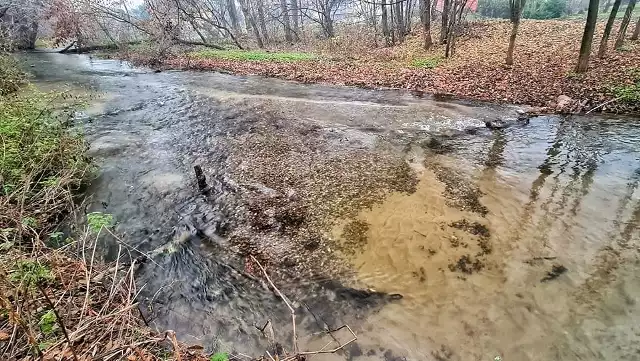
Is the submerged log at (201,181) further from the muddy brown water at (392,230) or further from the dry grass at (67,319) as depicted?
the dry grass at (67,319)

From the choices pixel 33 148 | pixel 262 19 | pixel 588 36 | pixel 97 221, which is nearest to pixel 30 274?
pixel 97 221

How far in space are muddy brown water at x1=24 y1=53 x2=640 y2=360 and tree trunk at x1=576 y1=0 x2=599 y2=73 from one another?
3316 millimetres

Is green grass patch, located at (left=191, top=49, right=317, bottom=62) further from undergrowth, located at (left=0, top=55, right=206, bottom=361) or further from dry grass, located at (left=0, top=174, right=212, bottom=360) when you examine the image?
dry grass, located at (left=0, top=174, right=212, bottom=360)

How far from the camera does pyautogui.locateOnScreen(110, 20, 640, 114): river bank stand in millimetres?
10398

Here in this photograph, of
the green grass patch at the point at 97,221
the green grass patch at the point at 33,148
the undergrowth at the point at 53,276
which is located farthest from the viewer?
the green grass patch at the point at 33,148

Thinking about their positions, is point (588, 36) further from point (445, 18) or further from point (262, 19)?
point (262, 19)

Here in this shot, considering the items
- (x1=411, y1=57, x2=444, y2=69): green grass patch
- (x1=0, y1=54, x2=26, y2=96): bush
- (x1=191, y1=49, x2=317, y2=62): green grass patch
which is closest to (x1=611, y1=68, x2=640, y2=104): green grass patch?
(x1=411, y1=57, x2=444, y2=69): green grass patch

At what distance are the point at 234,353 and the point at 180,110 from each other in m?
9.50

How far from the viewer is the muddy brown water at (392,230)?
379 centimetres

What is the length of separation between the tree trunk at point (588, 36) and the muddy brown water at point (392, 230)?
3316 millimetres

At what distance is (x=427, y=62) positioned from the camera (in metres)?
16.0

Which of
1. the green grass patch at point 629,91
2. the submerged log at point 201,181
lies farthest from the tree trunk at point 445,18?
the submerged log at point 201,181

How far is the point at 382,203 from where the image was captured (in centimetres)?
596

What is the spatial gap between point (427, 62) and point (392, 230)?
500 inches
